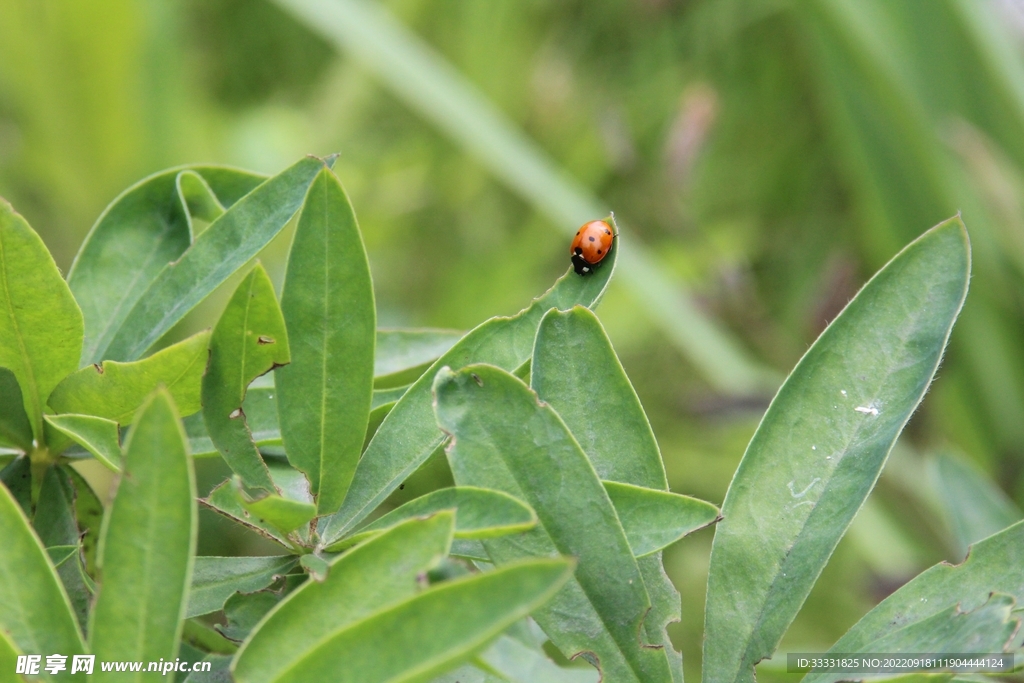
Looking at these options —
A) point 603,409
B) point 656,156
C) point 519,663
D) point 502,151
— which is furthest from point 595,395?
point 656,156

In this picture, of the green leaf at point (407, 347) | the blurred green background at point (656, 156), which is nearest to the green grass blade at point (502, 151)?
the blurred green background at point (656, 156)

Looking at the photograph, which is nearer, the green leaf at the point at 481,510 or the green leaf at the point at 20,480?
the green leaf at the point at 481,510

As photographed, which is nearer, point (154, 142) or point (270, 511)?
point (270, 511)

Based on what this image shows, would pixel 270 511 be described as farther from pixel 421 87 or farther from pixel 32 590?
Answer: pixel 421 87

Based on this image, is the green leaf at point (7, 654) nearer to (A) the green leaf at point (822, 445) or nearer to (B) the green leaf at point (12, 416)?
(B) the green leaf at point (12, 416)

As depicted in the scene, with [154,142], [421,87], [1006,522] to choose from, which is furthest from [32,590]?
[154,142]

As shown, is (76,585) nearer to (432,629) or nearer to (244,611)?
(244,611)

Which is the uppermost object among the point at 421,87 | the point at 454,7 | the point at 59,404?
the point at 454,7
